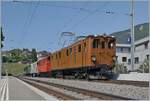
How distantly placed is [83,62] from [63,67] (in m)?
9.55

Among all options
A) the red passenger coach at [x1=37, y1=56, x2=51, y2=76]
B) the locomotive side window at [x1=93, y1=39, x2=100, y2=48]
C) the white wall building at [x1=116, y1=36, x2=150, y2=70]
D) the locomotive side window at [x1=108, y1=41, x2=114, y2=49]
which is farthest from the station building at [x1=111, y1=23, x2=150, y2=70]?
the locomotive side window at [x1=93, y1=39, x2=100, y2=48]

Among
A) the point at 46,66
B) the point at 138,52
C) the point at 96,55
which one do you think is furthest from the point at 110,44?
the point at 138,52

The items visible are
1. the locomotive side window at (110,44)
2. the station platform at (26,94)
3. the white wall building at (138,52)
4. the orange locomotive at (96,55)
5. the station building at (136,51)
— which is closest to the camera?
the station platform at (26,94)

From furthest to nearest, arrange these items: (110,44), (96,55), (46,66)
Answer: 1. (46,66)
2. (110,44)
3. (96,55)

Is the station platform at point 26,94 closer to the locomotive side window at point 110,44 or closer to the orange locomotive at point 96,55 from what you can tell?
the orange locomotive at point 96,55

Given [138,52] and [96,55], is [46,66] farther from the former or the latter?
[96,55]

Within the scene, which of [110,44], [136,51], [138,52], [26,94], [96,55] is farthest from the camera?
[136,51]

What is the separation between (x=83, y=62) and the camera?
1207 inches

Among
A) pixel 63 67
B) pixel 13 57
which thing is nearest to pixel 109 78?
pixel 63 67

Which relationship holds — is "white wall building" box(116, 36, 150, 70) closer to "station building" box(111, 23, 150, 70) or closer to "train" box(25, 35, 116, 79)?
"station building" box(111, 23, 150, 70)

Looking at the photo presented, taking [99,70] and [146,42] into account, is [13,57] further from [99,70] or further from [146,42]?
[99,70]

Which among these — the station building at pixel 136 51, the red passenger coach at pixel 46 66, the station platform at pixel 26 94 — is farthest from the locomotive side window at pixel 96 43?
the station building at pixel 136 51

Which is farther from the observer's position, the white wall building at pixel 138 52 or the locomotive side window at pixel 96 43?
the white wall building at pixel 138 52

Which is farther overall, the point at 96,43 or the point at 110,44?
the point at 110,44
